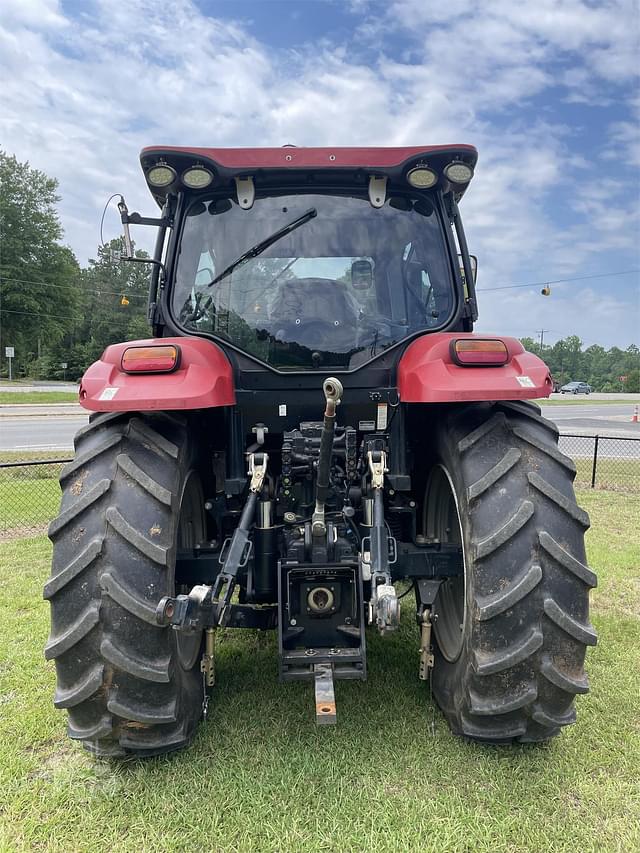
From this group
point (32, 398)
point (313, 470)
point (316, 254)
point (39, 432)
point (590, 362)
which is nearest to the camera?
point (313, 470)

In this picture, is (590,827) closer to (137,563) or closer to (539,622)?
(539,622)

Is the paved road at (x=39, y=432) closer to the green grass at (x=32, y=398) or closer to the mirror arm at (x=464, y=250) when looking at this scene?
the green grass at (x=32, y=398)

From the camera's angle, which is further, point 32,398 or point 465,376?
point 32,398

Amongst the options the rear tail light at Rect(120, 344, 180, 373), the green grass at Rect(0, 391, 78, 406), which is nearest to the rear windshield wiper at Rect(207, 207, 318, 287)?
the rear tail light at Rect(120, 344, 180, 373)

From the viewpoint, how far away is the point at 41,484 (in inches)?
333

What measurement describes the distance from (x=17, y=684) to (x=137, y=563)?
5.38 ft

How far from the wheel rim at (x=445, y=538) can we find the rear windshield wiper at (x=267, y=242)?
1446 mm

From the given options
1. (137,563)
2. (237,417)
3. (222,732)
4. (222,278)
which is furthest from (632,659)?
(222,278)

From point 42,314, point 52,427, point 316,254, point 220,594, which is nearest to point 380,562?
point 220,594

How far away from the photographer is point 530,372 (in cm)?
256

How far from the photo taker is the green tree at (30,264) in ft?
119

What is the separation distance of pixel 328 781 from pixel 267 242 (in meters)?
2.52

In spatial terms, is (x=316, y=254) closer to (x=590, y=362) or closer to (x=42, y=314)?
(x=42, y=314)

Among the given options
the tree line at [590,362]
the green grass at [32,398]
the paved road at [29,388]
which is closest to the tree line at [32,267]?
the paved road at [29,388]
